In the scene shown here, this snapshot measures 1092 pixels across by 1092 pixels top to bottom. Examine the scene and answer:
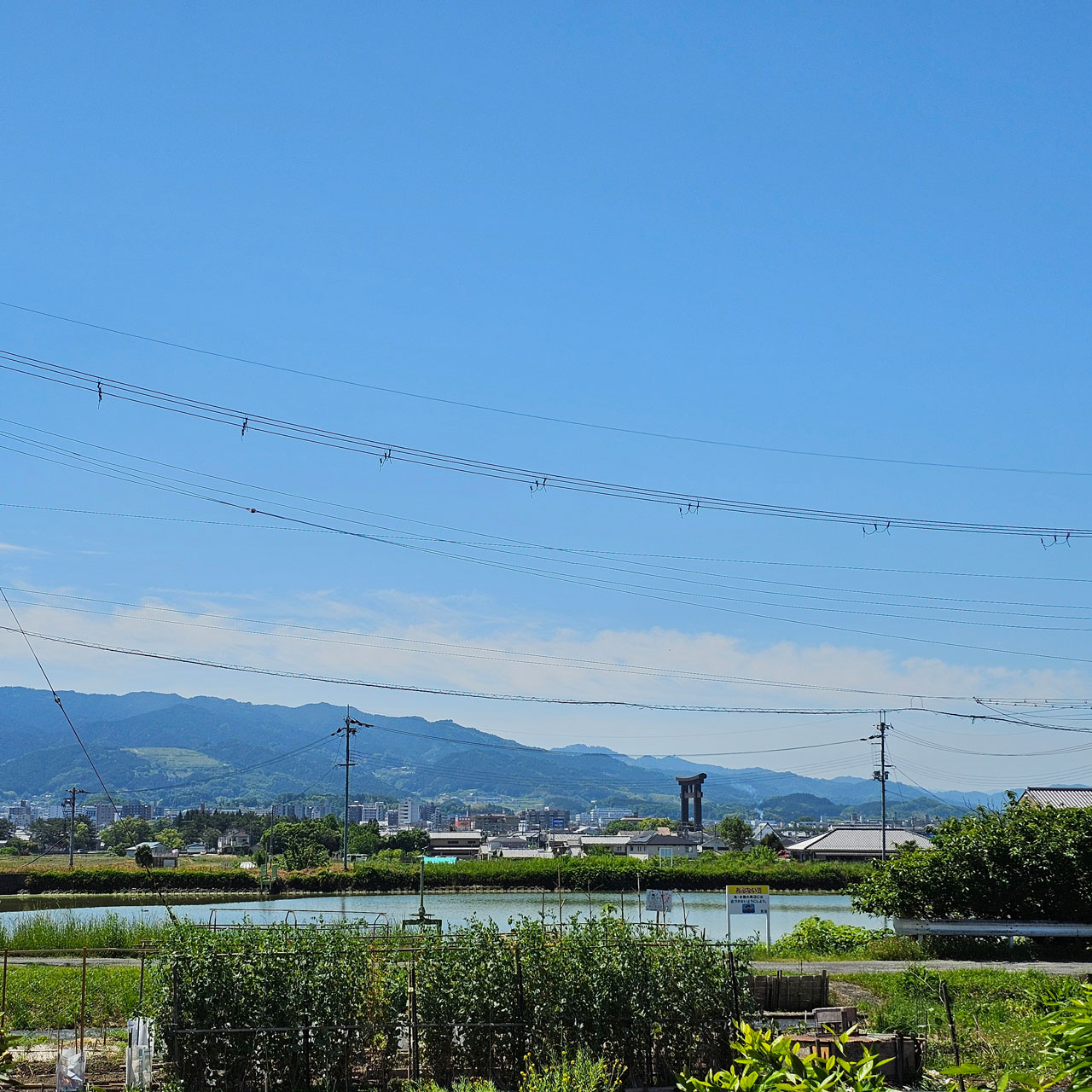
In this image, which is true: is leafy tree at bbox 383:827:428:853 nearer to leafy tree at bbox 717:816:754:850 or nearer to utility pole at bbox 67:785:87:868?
utility pole at bbox 67:785:87:868

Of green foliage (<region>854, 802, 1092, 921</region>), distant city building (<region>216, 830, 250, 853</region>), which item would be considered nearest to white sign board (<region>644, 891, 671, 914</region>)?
green foliage (<region>854, 802, 1092, 921</region>)

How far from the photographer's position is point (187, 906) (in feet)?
143

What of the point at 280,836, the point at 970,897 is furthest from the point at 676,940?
the point at 280,836

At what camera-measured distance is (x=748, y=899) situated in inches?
875

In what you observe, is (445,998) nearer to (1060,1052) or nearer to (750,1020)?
(750,1020)

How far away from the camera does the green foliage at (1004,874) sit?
28172mm

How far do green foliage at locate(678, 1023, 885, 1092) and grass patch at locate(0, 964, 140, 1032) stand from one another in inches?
568

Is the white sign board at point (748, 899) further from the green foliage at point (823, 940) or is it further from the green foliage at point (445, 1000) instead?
the green foliage at point (445, 1000)

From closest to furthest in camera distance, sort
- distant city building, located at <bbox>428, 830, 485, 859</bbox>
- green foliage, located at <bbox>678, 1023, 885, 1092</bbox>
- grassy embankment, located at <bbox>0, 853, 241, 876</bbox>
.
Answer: green foliage, located at <bbox>678, 1023, 885, 1092</bbox> < grassy embankment, located at <bbox>0, 853, 241, 876</bbox> < distant city building, located at <bbox>428, 830, 485, 859</bbox>

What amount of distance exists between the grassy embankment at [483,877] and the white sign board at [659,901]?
29.6 meters

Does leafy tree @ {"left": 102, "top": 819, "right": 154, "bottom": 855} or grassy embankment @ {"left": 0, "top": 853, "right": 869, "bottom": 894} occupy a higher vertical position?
grassy embankment @ {"left": 0, "top": 853, "right": 869, "bottom": 894}

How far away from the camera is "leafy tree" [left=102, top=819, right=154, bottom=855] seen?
113656 millimetres

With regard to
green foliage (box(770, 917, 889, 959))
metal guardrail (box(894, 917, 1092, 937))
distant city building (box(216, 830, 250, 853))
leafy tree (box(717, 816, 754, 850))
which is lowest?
distant city building (box(216, 830, 250, 853))

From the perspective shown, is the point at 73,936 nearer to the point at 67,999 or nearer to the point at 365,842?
the point at 67,999
